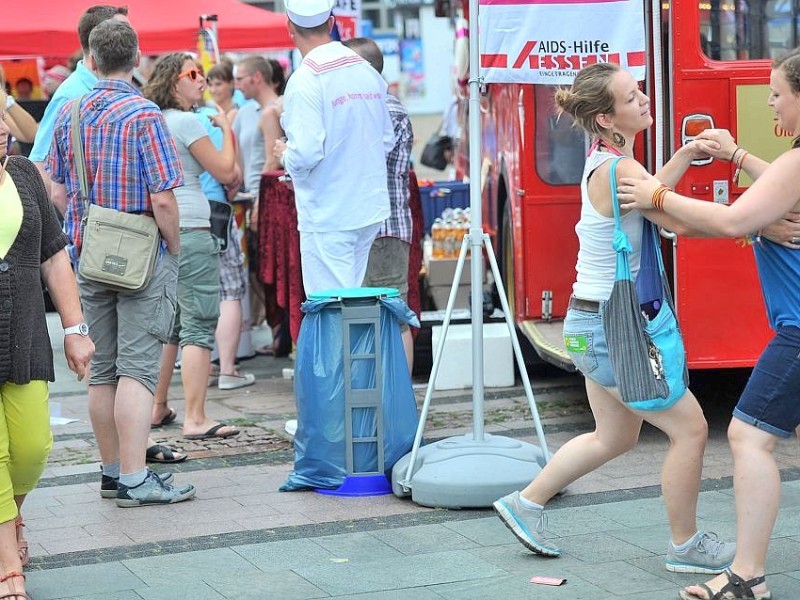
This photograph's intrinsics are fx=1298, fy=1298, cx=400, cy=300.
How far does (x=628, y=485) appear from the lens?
564cm

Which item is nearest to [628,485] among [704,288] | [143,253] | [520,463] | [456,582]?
[520,463]

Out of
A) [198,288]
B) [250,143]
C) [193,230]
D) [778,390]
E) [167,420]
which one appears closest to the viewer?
[778,390]

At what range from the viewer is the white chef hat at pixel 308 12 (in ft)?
19.9

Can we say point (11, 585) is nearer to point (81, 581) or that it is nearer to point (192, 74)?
point (81, 581)

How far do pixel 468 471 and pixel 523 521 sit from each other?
2.60 feet

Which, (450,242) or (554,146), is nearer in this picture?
(554,146)

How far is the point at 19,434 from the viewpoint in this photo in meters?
4.11

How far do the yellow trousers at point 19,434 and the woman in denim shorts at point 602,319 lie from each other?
1.75 meters

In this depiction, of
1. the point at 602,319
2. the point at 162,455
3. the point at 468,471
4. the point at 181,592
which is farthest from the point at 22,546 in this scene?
the point at 602,319

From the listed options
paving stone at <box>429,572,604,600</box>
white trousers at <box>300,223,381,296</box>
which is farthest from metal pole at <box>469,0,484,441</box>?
paving stone at <box>429,572,604,600</box>

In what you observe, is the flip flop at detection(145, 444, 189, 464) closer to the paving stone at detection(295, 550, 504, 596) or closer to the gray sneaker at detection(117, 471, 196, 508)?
the gray sneaker at detection(117, 471, 196, 508)

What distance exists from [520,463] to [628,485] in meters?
0.60

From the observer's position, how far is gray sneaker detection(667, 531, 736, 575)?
4.33 meters

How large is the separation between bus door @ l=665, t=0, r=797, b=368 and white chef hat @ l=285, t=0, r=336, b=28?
1632 millimetres
